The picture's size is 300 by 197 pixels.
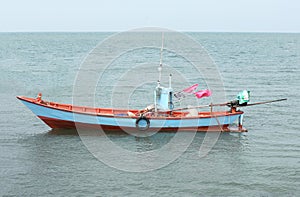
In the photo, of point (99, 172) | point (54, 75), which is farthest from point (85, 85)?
point (99, 172)

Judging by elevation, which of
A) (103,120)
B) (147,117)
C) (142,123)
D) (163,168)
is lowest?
(163,168)

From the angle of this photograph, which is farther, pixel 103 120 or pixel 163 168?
pixel 103 120

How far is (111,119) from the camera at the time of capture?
2325 cm

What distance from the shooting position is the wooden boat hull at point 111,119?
913 inches

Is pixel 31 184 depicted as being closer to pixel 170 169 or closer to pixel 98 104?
pixel 170 169

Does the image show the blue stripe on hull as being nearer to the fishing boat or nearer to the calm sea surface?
the fishing boat

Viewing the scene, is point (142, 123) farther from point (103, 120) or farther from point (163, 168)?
point (163, 168)

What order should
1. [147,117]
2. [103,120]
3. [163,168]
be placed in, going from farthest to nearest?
Result: [103,120] < [147,117] < [163,168]

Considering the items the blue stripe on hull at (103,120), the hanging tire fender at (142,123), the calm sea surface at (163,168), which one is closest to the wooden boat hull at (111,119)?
the blue stripe on hull at (103,120)

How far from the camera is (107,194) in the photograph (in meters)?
15.9

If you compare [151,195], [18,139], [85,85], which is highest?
[85,85]

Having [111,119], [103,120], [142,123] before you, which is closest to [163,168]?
[142,123]

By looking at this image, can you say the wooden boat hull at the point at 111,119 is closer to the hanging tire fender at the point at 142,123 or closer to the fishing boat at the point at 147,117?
the fishing boat at the point at 147,117

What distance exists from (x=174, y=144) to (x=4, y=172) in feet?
27.9
